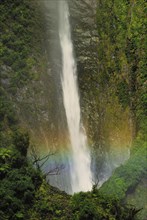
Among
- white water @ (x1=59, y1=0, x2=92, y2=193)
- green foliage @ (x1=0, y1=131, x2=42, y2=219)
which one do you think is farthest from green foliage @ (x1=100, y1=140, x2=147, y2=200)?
green foliage @ (x1=0, y1=131, x2=42, y2=219)

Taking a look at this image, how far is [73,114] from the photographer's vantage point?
33938 mm

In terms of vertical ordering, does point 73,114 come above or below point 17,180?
above

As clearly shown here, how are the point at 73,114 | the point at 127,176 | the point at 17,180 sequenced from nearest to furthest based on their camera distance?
1. the point at 17,180
2. the point at 127,176
3. the point at 73,114

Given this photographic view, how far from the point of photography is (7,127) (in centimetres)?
2720

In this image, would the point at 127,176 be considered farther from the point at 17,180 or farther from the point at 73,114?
the point at 17,180

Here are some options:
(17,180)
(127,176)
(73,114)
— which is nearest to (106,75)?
(73,114)

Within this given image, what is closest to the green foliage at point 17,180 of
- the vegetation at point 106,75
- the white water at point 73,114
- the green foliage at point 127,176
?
the vegetation at point 106,75

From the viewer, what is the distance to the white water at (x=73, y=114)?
31.5 meters

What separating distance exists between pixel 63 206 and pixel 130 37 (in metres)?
20.7

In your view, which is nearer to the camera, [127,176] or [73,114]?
[127,176]

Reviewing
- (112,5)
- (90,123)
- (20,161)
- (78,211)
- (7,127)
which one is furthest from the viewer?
(112,5)

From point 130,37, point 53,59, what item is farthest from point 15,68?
point 130,37

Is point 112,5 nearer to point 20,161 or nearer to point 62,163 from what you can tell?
point 62,163

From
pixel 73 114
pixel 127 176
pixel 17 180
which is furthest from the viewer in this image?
pixel 73 114
